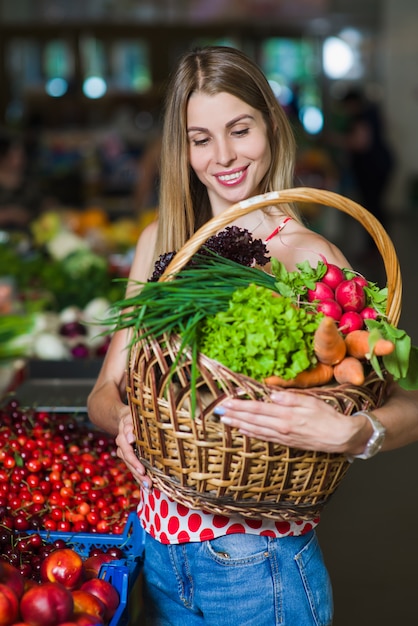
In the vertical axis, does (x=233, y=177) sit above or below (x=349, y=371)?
above

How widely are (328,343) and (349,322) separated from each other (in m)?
0.12

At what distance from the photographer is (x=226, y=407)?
143 cm

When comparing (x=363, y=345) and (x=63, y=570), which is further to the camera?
(x=63, y=570)

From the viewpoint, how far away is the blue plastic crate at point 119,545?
5.90 feet

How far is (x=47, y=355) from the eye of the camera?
3771 millimetres

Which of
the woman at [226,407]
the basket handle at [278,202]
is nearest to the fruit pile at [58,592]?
the woman at [226,407]

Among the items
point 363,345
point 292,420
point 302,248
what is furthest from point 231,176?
point 292,420

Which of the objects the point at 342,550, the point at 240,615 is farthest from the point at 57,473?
the point at 342,550

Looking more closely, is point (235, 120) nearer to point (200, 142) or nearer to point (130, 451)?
point (200, 142)

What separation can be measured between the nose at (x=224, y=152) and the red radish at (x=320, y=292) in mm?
445

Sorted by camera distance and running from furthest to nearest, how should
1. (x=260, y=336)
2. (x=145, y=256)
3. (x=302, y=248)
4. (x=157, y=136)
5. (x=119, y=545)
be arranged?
(x=157, y=136) < (x=145, y=256) < (x=119, y=545) < (x=302, y=248) < (x=260, y=336)

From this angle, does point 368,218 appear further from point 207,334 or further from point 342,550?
point 342,550

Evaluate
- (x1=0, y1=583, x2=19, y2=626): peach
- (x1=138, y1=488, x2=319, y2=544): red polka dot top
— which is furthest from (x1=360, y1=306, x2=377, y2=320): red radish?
(x1=0, y1=583, x2=19, y2=626): peach

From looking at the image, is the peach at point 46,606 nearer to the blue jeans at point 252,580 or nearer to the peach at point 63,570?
the peach at point 63,570
